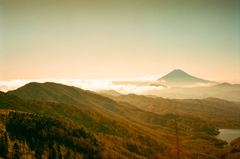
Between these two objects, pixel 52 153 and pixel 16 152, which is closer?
pixel 16 152

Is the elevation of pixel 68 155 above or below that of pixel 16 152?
below

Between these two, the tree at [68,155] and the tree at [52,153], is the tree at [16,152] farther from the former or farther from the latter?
the tree at [68,155]

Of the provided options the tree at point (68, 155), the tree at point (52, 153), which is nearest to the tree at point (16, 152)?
the tree at point (52, 153)

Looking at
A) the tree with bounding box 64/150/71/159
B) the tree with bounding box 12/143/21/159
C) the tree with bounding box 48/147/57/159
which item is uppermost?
the tree with bounding box 12/143/21/159

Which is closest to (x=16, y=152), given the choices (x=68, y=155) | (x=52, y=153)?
(x=52, y=153)

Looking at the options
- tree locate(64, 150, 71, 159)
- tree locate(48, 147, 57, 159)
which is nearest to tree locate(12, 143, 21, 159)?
tree locate(48, 147, 57, 159)

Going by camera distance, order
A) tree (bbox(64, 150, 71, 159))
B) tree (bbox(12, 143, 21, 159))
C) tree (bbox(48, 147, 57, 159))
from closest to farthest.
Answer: tree (bbox(12, 143, 21, 159)) < tree (bbox(48, 147, 57, 159)) < tree (bbox(64, 150, 71, 159))

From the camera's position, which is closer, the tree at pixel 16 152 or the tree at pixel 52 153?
the tree at pixel 16 152

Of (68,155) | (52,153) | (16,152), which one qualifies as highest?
(16,152)

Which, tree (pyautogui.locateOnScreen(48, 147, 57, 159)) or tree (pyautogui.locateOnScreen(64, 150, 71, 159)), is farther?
tree (pyautogui.locateOnScreen(64, 150, 71, 159))

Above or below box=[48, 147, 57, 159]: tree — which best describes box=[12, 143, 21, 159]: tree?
above

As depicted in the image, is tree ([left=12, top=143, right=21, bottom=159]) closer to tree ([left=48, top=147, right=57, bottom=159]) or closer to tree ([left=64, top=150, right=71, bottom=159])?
tree ([left=48, top=147, right=57, bottom=159])

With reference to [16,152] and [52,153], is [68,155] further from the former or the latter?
[16,152]

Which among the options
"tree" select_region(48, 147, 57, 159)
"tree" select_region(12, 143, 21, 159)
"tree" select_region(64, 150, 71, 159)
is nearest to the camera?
"tree" select_region(12, 143, 21, 159)
